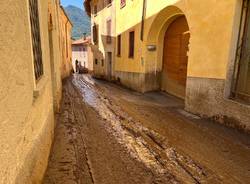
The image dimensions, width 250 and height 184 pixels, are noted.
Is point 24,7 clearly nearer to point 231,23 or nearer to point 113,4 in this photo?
point 231,23

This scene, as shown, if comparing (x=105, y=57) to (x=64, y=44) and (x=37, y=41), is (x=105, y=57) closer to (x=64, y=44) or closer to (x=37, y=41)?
(x=64, y=44)

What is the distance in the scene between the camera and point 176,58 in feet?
27.4

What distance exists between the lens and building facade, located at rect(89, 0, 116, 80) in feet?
48.3

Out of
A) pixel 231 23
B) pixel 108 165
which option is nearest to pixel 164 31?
pixel 231 23

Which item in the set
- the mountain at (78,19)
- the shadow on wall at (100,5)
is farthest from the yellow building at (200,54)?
the mountain at (78,19)

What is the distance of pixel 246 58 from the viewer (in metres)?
4.79

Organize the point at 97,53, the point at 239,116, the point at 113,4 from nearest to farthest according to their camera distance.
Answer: the point at 239,116 < the point at 113,4 < the point at 97,53

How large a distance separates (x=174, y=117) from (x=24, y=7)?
4.66 meters

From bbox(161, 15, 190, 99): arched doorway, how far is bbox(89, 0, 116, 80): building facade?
238 inches

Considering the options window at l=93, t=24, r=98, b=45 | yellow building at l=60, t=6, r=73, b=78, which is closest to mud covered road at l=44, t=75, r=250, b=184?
yellow building at l=60, t=6, r=73, b=78

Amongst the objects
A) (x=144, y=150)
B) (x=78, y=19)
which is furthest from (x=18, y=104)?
(x=78, y=19)

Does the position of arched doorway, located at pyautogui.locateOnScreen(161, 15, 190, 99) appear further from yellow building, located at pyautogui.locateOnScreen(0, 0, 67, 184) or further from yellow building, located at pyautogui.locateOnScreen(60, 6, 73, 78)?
yellow building, located at pyautogui.locateOnScreen(60, 6, 73, 78)

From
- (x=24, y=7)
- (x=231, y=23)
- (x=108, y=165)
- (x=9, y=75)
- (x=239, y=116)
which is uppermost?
(x=231, y=23)

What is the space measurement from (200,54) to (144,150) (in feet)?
11.0
